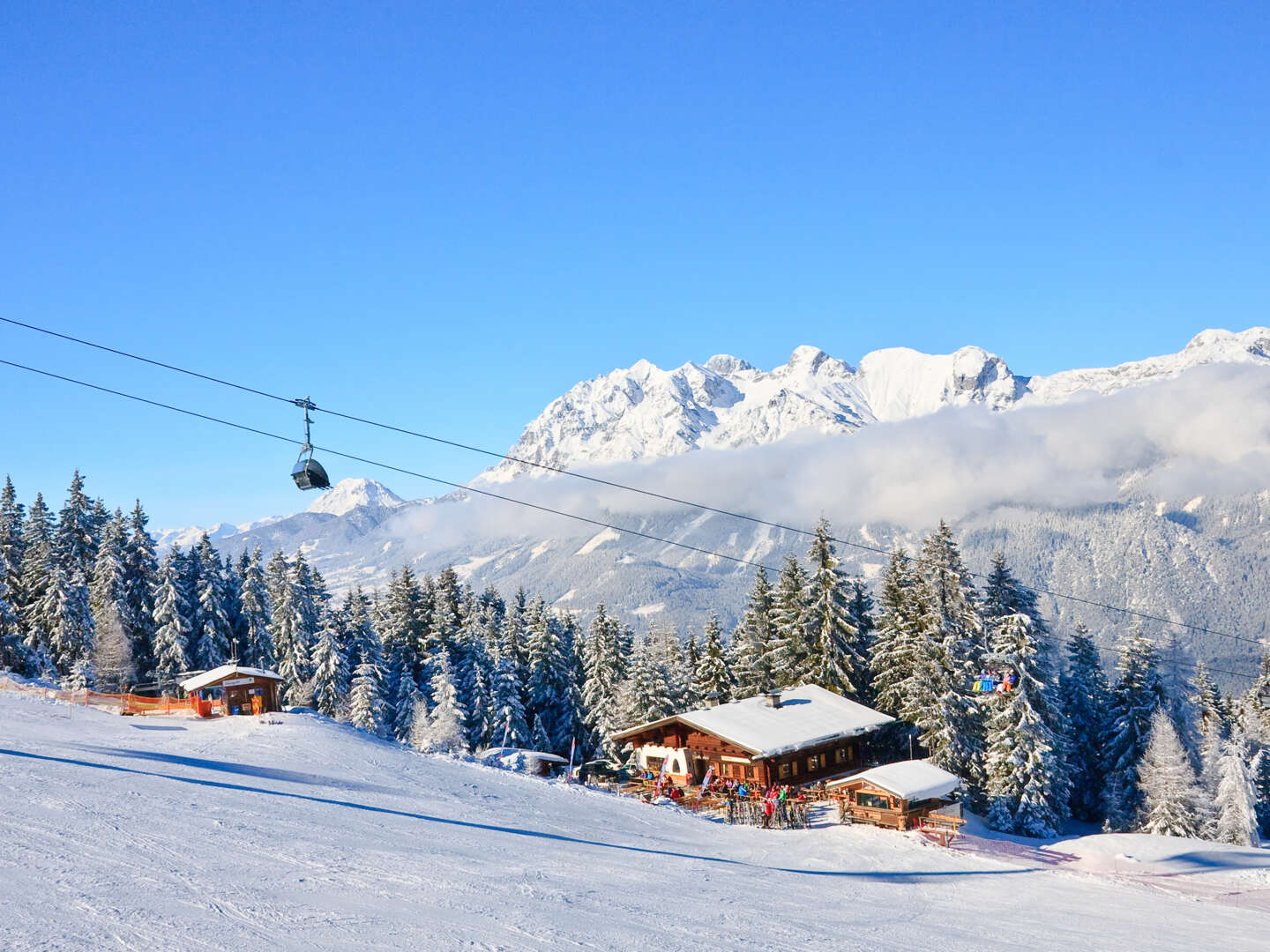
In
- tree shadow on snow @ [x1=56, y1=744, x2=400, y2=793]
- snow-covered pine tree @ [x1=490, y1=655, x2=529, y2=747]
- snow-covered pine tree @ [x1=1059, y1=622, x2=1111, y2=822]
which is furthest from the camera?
snow-covered pine tree @ [x1=490, y1=655, x2=529, y2=747]

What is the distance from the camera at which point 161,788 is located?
23.7 m

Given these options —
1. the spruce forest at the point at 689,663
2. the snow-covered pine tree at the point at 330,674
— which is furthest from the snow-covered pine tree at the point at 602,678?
the snow-covered pine tree at the point at 330,674

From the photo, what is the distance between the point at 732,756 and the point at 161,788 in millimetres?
31163

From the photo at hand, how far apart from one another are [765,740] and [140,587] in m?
50.9

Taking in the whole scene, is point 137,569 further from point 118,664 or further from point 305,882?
point 305,882

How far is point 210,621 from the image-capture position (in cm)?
6838

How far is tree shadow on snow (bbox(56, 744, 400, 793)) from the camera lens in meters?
28.4

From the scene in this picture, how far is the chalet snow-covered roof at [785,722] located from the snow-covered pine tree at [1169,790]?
16.8 m

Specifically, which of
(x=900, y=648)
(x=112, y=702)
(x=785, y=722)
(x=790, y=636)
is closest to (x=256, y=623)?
(x=112, y=702)

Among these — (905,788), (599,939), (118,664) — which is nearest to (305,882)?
(599,939)

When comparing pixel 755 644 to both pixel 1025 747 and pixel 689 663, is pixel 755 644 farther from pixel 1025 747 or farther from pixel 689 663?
pixel 1025 747

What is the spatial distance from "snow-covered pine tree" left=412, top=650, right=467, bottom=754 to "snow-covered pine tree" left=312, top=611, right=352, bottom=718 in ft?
19.5

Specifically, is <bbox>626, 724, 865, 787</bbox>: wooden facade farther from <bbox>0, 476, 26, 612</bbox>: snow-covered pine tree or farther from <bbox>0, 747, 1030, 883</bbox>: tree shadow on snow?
<bbox>0, 476, 26, 612</bbox>: snow-covered pine tree

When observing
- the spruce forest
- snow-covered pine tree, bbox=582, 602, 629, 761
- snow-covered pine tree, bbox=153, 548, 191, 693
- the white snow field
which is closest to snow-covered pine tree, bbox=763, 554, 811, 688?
the spruce forest
